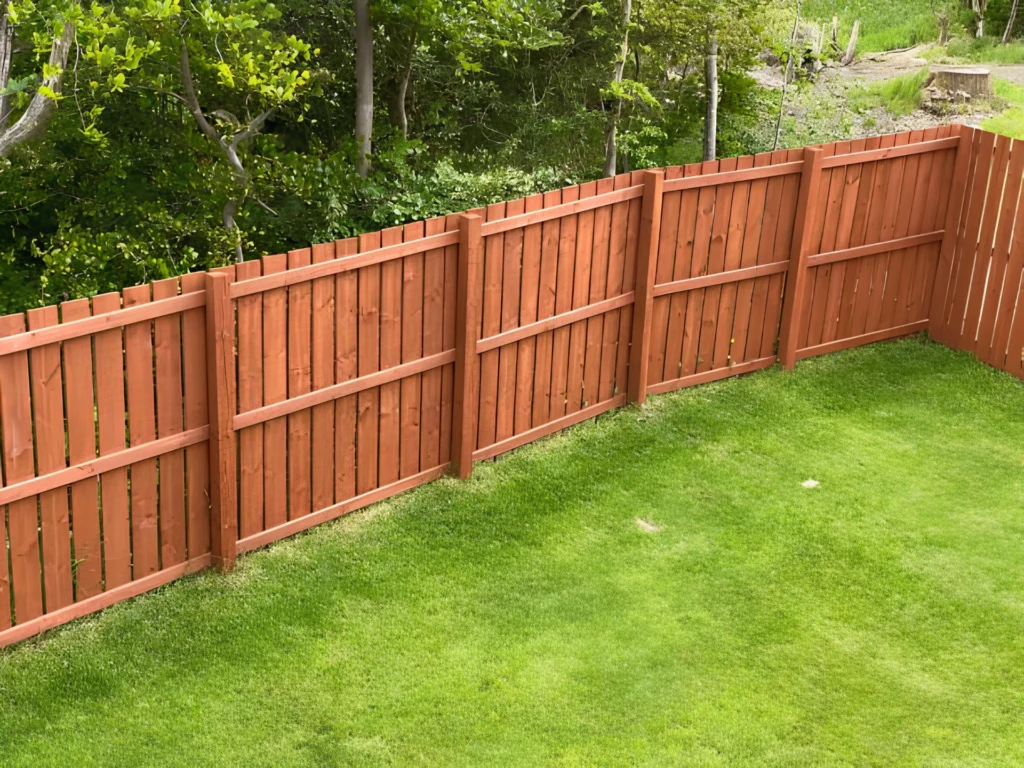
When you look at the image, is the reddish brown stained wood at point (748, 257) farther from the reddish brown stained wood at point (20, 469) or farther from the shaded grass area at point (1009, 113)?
the shaded grass area at point (1009, 113)

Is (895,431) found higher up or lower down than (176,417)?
lower down

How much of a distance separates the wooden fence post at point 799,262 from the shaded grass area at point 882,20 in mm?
14904

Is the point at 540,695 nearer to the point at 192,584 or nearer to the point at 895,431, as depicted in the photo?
the point at 192,584

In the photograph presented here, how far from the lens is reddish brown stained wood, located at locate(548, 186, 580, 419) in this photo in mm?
7250

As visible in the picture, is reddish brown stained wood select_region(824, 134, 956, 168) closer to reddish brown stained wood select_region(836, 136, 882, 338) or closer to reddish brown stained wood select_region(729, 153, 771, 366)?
reddish brown stained wood select_region(836, 136, 882, 338)

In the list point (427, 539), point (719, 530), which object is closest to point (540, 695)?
point (427, 539)

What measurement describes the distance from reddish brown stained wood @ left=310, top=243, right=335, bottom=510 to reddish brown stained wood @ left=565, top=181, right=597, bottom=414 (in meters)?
1.80

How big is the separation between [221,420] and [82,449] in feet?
2.20

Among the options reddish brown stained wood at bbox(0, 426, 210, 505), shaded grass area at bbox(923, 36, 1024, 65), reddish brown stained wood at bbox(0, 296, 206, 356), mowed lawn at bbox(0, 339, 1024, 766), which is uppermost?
shaded grass area at bbox(923, 36, 1024, 65)

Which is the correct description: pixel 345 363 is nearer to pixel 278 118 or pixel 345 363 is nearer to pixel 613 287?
pixel 613 287

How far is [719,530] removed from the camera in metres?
6.80

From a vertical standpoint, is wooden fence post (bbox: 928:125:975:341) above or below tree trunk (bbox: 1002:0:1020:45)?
below

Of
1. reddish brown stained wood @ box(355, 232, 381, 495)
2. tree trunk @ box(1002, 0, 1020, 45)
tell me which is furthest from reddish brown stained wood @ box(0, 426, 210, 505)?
tree trunk @ box(1002, 0, 1020, 45)

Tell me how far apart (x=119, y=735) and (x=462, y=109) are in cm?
886
